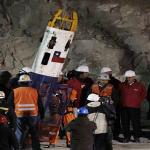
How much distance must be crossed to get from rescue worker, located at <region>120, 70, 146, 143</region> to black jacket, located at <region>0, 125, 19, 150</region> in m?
5.27

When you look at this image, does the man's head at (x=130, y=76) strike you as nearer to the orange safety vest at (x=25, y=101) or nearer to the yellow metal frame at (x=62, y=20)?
the yellow metal frame at (x=62, y=20)

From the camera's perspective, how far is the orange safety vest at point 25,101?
42.5 ft

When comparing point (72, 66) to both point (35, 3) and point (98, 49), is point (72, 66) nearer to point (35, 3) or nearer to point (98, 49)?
point (98, 49)

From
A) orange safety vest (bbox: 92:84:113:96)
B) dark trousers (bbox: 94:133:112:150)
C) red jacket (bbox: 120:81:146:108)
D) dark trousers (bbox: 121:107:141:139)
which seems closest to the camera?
dark trousers (bbox: 94:133:112:150)

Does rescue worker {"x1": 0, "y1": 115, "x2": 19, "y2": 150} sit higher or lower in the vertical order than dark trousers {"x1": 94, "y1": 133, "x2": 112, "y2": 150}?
higher

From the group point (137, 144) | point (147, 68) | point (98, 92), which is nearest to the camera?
point (98, 92)

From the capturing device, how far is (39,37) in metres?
19.0

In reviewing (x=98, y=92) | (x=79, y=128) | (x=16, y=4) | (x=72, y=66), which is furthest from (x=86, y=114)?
(x=16, y=4)

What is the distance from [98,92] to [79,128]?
127 inches

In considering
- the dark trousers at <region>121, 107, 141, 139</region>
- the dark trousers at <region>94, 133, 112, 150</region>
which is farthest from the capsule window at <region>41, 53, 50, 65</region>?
the dark trousers at <region>94, 133, 112, 150</region>

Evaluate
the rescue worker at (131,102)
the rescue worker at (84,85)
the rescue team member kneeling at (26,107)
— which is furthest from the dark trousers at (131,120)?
the rescue team member kneeling at (26,107)

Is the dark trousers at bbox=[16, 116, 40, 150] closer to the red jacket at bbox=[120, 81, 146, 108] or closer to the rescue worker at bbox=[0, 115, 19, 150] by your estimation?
the rescue worker at bbox=[0, 115, 19, 150]

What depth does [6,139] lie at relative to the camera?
10.3m

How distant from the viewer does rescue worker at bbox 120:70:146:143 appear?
1510cm
